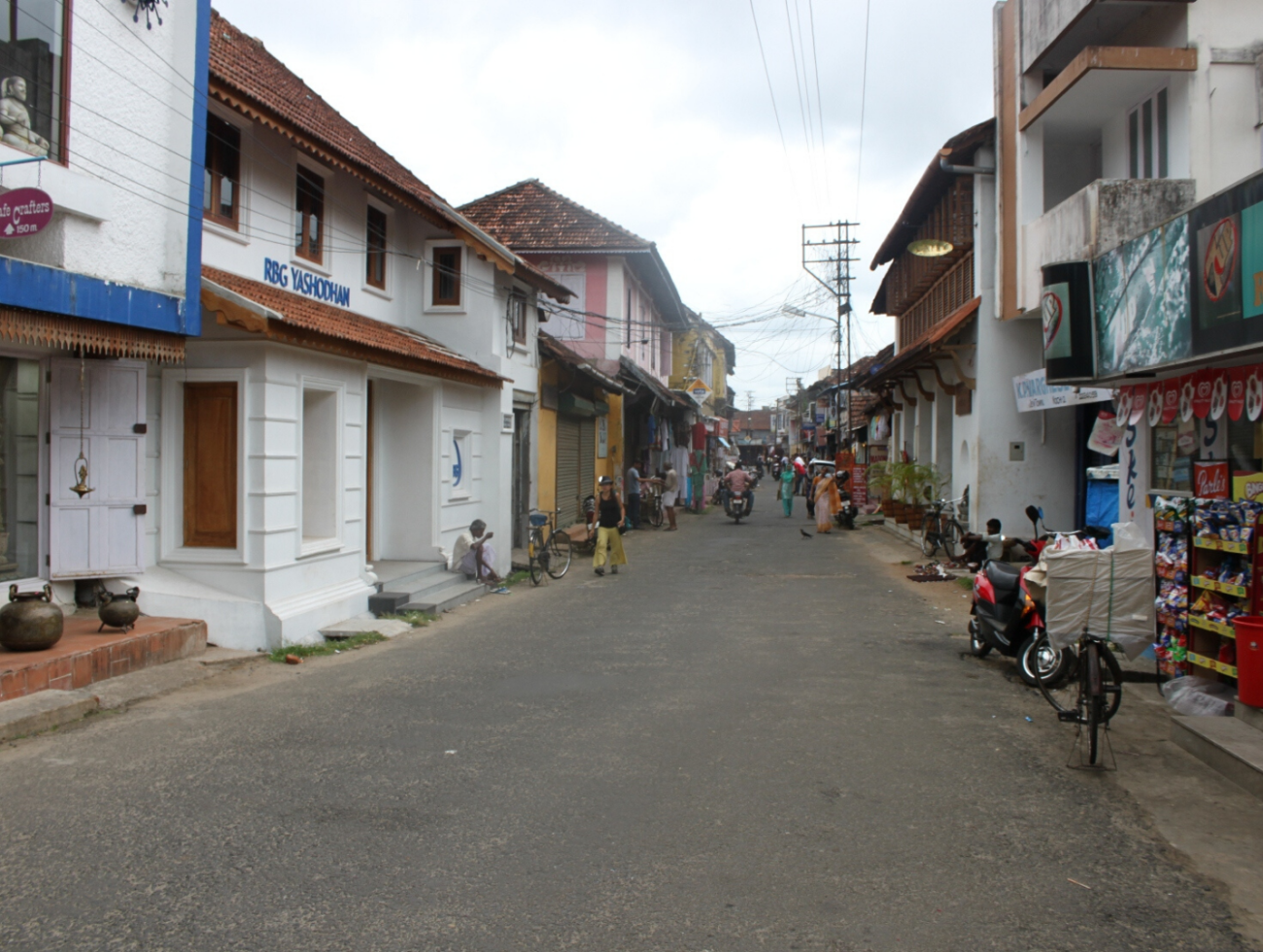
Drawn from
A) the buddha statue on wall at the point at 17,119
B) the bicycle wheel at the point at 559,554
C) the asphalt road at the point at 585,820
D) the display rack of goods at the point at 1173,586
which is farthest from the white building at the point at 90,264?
the display rack of goods at the point at 1173,586

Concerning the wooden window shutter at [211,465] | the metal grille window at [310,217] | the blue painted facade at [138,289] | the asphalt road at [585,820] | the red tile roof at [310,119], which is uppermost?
the red tile roof at [310,119]

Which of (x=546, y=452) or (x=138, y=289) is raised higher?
(x=138, y=289)

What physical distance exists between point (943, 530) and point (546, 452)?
8034mm

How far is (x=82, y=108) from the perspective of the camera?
776cm

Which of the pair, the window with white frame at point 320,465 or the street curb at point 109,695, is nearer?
the street curb at point 109,695

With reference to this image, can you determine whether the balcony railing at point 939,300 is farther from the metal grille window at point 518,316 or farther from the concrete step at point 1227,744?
the concrete step at point 1227,744

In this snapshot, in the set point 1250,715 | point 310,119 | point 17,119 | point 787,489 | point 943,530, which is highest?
point 310,119

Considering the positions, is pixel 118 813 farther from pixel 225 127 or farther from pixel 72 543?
pixel 225 127

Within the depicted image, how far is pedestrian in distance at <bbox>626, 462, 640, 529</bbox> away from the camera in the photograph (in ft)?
80.7

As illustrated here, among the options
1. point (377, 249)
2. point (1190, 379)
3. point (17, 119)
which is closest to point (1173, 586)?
point (1190, 379)

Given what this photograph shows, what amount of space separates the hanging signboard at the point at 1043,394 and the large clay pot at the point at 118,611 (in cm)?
1117

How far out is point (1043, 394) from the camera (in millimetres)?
14281

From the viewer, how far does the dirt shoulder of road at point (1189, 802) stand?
4.22 metres

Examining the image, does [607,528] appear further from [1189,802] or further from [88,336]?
[1189,802]
